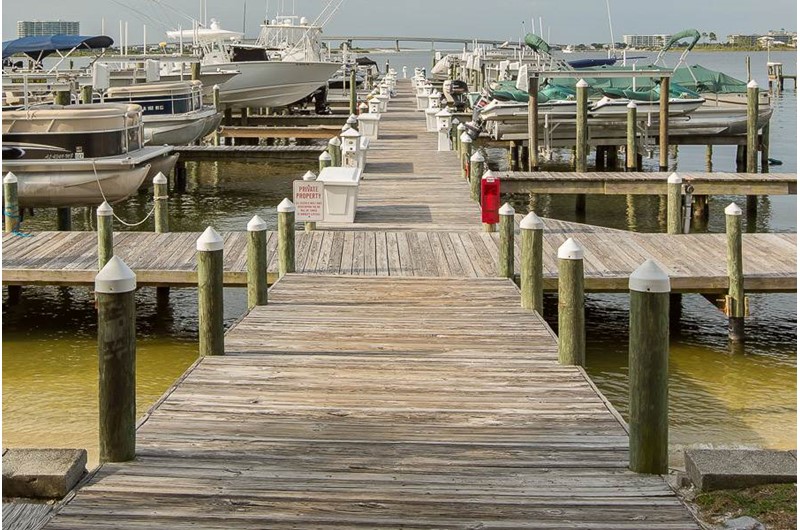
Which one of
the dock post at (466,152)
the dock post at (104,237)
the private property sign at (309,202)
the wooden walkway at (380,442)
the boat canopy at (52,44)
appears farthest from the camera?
the boat canopy at (52,44)

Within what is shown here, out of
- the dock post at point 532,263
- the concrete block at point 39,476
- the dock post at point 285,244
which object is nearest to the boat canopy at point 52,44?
the dock post at point 285,244

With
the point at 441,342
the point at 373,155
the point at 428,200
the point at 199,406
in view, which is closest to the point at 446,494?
the point at 199,406

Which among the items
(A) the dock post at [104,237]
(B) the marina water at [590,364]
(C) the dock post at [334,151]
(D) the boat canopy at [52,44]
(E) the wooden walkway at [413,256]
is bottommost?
(B) the marina water at [590,364]

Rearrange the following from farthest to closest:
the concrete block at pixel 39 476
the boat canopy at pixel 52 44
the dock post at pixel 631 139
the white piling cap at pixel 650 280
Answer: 1. the boat canopy at pixel 52 44
2. the dock post at pixel 631 139
3. the white piling cap at pixel 650 280
4. the concrete block at pixel 39 476

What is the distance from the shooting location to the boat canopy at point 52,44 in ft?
114

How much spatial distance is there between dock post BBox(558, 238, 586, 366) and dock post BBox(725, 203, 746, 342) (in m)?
4.41

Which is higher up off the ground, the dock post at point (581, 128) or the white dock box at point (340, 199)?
the dock post at point (581, 128)

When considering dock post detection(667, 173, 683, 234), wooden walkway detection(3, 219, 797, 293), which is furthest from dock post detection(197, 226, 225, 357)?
dock post detection(667, 173, 683, 234)

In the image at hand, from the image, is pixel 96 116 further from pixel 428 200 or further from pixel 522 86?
pixel 522 86

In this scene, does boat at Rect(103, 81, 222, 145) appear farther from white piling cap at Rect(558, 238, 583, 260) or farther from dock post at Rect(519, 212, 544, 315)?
white piling cap at Rect(558, 238, 583, 260)

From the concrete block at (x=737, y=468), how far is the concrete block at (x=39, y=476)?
3030mm

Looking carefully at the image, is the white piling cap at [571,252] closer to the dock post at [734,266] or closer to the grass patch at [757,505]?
the grass patch at [757,505]

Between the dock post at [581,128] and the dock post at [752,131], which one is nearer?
the dock post at [581,128]

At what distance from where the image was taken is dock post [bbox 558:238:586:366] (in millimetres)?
8133
